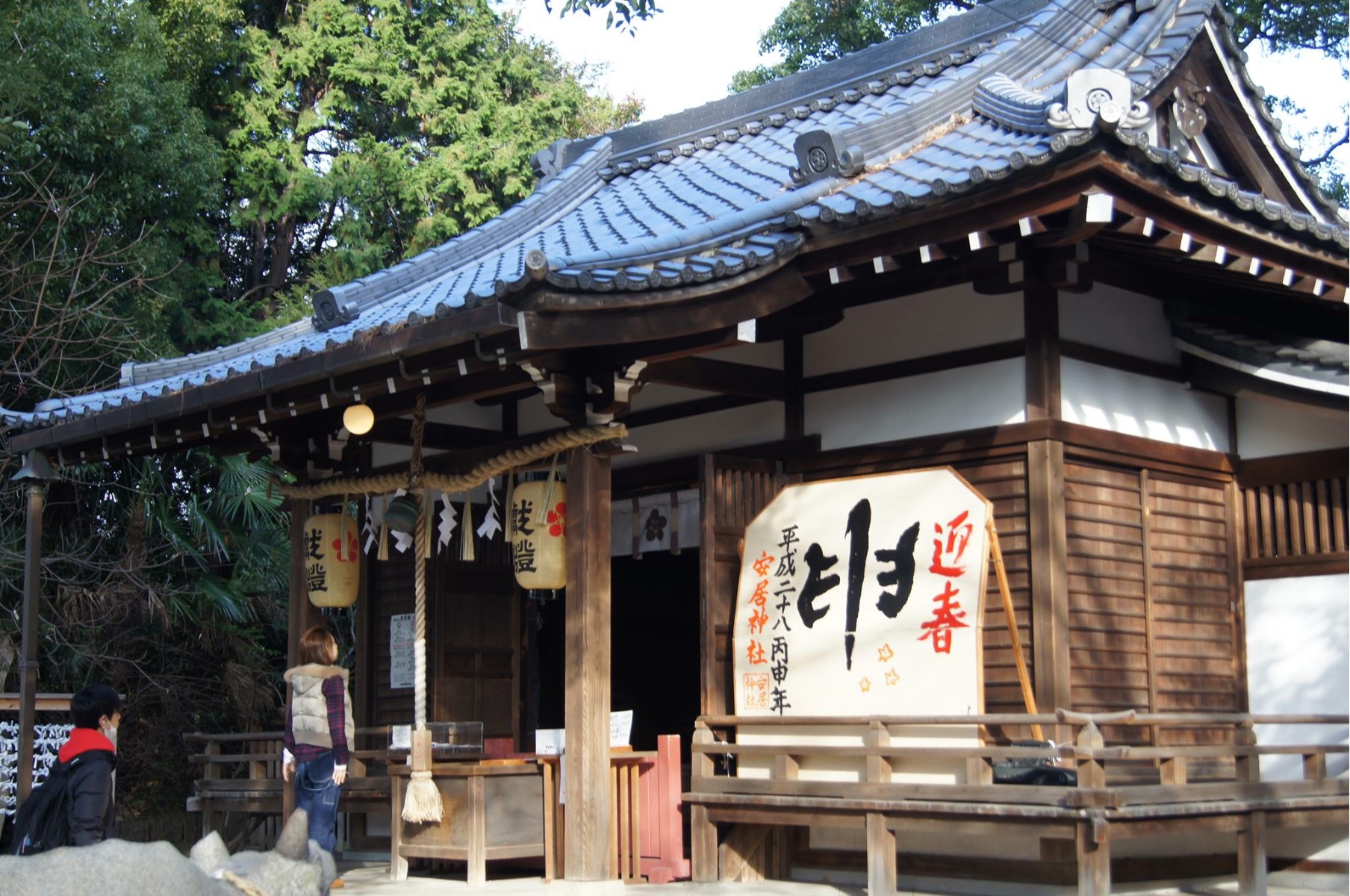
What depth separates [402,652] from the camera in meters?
11.7

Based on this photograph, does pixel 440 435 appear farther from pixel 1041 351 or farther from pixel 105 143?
pixel 105 143

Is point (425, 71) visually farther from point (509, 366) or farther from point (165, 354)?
point (509, 366)

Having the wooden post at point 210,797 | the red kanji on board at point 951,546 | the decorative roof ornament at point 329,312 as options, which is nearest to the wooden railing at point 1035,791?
the red kanji on board at point 951,546

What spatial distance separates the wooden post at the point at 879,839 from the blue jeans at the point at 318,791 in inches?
127

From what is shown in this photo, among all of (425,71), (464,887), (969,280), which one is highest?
(425,71)

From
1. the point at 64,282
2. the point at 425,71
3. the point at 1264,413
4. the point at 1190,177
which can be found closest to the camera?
the point at 1190,177

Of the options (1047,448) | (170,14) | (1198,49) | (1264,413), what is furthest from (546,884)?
(170,14)

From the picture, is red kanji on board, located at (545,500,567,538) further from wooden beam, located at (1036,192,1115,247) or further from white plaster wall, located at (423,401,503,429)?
wooden beam, located at (1036,192,1115,247)

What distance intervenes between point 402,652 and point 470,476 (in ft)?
9.14

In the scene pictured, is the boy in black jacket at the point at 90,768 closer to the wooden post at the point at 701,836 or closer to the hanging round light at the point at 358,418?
the hanging round light at the point at 358,418

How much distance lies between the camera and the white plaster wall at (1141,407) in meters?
8.62

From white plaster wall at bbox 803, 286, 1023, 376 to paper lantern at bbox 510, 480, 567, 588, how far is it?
6.36ft

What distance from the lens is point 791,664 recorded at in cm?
888

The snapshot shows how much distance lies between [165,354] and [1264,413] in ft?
44.9
